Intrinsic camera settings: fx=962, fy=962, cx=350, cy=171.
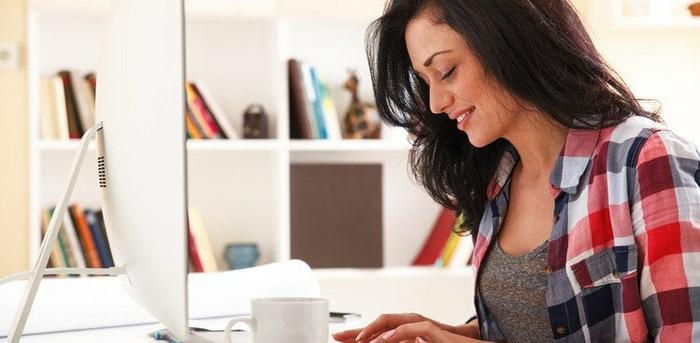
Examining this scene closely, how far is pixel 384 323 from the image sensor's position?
1.36 m

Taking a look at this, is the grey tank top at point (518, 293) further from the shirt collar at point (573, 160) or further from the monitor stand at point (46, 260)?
the monitor stand at point (46, 260)

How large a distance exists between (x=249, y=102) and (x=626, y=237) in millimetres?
2173

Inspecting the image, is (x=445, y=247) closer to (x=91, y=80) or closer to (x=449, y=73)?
(x=91, y=80)

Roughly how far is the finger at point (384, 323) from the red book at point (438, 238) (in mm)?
1887

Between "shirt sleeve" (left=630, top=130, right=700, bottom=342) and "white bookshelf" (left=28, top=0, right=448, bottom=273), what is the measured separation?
1949 mm

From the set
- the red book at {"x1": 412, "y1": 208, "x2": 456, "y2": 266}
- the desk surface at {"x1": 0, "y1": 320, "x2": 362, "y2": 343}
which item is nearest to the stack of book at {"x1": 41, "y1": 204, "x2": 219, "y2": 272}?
the red book at {"x1": 412, "y1": 208, "x2": 456, "y2": 266}

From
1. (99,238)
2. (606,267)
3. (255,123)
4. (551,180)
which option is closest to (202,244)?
(99,238)

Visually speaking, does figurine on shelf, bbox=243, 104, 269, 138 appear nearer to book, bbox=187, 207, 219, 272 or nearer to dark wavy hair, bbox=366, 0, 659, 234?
book, bbox=187, 207, 219, 272

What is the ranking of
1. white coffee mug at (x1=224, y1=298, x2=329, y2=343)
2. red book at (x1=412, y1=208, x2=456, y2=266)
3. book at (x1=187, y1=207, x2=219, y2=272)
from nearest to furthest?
white coffee mug at (x1=224, y1=298, x2=329, y2=343)
book at (x1=187, y1=207, x2=219, y2=272)
red book at (x1=412, y1=208, x2=456, y2=266)

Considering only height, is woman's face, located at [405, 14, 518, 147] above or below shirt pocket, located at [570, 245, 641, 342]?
above

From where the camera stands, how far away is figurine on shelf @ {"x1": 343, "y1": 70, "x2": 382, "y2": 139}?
10.7 feet

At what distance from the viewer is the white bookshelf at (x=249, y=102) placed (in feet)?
10.2

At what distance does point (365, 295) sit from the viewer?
3.29 metres

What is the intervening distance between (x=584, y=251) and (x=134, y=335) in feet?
2.14
